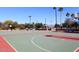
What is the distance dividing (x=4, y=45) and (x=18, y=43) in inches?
12.2

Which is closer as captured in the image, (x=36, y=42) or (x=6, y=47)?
(x=6, y=47)

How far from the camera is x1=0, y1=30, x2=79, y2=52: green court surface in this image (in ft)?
20.1

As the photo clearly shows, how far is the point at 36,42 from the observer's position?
20.6ft

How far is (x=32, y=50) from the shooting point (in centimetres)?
605

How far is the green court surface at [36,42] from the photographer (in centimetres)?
612

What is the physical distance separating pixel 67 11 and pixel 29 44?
111 cm

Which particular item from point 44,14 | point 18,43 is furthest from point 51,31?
point 18,43

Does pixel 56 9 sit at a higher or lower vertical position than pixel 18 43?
higher

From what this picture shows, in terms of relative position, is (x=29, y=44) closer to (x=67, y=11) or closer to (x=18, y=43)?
(x=18, y=43)

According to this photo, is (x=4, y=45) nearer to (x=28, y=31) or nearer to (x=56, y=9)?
(x=28, y=31)
